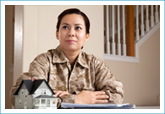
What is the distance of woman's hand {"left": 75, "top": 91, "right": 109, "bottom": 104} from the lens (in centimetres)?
123

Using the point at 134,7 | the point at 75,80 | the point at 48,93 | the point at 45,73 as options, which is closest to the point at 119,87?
the point at 75,80

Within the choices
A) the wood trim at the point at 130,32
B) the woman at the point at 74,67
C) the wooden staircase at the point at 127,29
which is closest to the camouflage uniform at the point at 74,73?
the woman at the point at 74,67

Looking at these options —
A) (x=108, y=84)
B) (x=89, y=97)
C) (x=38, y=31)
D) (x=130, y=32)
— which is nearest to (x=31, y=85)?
(x=89, y=97)

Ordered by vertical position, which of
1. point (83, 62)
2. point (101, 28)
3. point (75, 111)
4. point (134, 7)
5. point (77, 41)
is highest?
point (134, 7)

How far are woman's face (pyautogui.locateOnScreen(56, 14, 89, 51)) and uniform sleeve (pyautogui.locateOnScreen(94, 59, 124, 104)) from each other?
0.22 m

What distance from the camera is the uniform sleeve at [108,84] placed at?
139 cm

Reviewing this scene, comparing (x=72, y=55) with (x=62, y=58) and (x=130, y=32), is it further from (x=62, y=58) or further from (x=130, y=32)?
(x=130, y=32)

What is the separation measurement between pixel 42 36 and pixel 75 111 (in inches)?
58.0

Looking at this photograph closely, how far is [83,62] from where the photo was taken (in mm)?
1586

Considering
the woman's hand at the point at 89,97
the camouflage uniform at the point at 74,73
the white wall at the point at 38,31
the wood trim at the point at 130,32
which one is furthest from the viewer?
the wood trim at the point at 130,32

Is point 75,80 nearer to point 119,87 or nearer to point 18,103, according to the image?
point 119,87

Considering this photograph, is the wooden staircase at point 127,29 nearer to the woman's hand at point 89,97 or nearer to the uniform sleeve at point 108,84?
the uniform sleeve at point 108,84

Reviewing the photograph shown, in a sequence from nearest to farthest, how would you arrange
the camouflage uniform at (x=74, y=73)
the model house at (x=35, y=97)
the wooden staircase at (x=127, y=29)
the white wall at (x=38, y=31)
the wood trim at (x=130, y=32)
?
the model house at (x=35, y=97), the camouflage uniform at (x=74, y=73), the white wall at (x=38, y=31), the wooden staircase at (x=127, y=29), the wood trim at (x=130, y=32)

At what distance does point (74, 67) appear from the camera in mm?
1567
